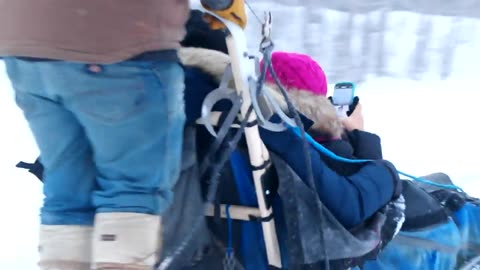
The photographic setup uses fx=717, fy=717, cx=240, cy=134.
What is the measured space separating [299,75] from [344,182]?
35 centimetres

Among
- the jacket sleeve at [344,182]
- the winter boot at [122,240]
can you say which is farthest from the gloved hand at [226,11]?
the winter boot at [122,240]

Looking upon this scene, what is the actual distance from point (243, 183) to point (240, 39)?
→ 424 mm

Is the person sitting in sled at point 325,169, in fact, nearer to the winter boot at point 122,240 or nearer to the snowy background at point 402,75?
the winter boot at point 122,240

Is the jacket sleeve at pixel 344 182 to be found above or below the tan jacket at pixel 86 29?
below

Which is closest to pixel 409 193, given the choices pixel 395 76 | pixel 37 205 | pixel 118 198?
pixel 118 198

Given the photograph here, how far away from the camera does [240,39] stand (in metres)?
1.61

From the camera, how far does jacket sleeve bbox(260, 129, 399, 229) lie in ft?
5.95

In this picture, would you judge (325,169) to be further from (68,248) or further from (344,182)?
(68,248)

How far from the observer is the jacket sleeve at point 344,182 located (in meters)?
1.81

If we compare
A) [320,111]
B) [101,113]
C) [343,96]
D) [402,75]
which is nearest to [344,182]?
[320,111]

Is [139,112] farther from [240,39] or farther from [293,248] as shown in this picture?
[293,248]

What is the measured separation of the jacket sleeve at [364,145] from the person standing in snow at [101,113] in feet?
2.31

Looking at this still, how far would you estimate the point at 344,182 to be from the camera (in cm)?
189

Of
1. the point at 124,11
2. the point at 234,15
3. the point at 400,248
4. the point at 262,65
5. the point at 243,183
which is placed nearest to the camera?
the point at 124,11
